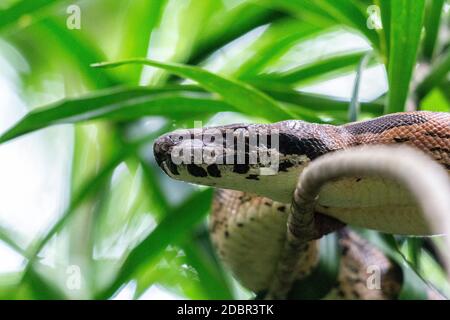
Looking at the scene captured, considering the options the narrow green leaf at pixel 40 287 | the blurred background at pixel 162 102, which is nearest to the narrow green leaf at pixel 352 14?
the blurred background at pixel 162 102

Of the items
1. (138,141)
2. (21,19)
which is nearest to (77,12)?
(21,19)

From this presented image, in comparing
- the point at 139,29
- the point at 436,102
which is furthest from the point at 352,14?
A: the point at 139,29

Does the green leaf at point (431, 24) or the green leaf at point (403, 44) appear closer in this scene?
the green leaf at point (403, 44)

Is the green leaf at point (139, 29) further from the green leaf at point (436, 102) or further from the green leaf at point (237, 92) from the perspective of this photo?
the green leaf at point (436, 102)

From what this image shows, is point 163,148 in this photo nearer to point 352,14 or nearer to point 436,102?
point 352,14

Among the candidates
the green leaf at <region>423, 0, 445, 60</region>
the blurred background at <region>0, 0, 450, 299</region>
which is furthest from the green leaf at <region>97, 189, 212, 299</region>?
the green leaf at <region>423, 0, 445, 60</region>
